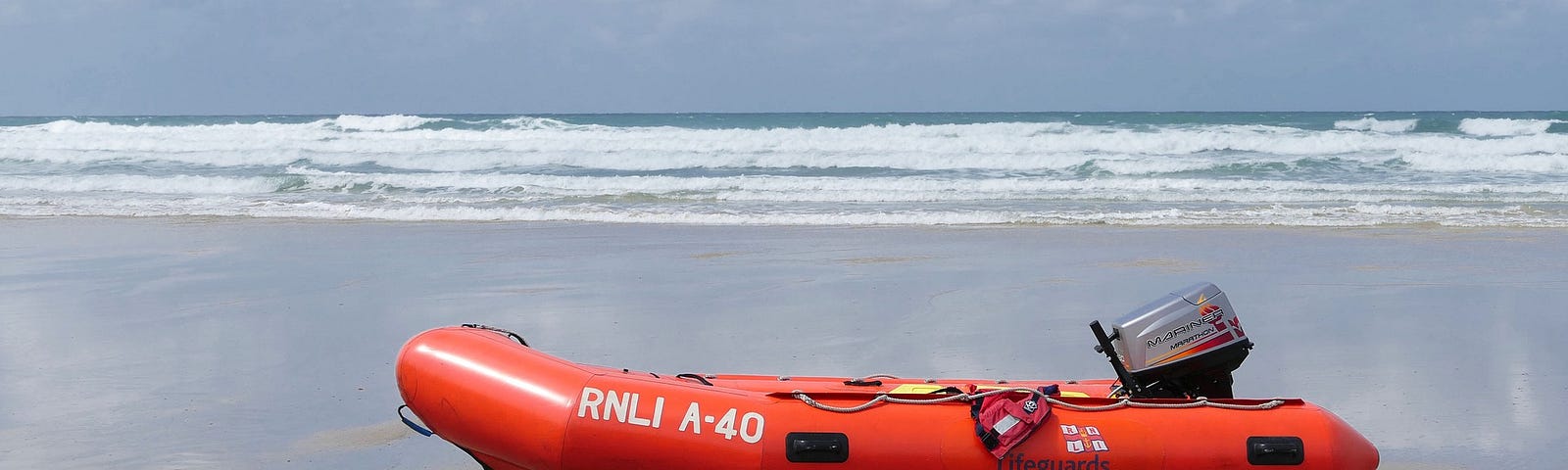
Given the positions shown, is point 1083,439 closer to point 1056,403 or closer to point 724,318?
point 1056,403

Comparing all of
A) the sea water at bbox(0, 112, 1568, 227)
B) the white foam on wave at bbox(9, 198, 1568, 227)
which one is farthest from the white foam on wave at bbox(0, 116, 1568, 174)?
the white foam on wave at bbox(9, 198, 1568, 227)

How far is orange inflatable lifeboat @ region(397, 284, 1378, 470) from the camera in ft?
11.8

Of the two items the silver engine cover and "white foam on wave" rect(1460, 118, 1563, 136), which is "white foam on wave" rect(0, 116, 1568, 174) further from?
the silver engine cover

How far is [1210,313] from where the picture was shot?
3936 millimetres

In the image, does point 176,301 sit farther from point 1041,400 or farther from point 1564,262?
point 1564,262

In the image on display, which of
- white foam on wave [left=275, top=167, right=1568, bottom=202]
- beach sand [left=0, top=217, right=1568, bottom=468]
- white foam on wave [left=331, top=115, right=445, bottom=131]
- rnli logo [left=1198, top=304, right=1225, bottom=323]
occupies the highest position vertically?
rnli logo [left=1198, top=304, right=1225, bottom=323]

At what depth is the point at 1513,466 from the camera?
163 inches

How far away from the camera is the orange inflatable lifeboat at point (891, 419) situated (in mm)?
3582

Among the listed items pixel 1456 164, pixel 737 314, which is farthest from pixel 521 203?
pixel 1456 164

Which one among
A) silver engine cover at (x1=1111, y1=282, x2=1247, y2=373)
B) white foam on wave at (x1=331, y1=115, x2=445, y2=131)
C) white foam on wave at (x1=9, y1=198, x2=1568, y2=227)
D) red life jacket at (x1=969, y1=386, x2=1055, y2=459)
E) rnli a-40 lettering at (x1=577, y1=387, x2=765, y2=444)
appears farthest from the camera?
white foam on wave at (x1=331, y1=115, x2=445, y2=131)

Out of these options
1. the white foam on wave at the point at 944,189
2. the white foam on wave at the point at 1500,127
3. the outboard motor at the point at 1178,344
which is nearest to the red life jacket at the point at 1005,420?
the outboard motor at the point at 1178,344

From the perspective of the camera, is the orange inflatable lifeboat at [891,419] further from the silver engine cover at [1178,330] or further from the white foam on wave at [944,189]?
the white foam on wave at [944,189]

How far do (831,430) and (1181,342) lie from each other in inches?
45.3

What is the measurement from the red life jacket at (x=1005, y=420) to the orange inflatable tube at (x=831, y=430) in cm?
3
